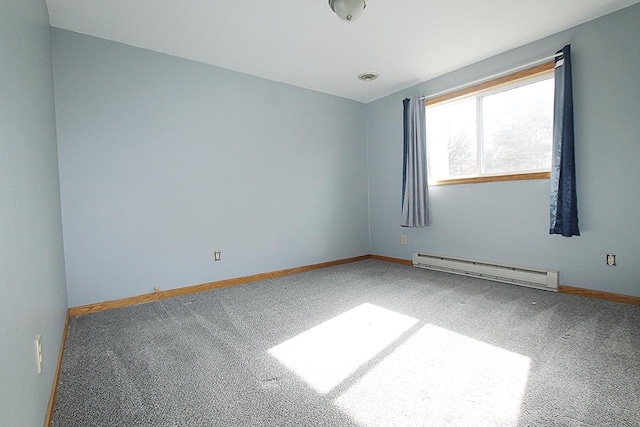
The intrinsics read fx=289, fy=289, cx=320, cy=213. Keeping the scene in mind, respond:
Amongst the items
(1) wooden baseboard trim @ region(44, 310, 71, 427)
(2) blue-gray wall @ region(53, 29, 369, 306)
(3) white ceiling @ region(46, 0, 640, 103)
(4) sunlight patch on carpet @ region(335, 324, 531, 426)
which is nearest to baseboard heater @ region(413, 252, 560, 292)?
(2) blue-gray wall @ region(53, 29, 369, 306)

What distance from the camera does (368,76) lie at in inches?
134

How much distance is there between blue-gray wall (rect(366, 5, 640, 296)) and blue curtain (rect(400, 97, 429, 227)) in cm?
37

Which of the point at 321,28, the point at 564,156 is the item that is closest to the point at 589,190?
the point at 564,156

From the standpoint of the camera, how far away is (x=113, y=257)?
250 centimetres

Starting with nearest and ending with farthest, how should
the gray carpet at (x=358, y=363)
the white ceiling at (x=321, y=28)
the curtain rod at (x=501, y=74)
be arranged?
the gray carpet at (x=358, y=363) → the white ceiling at (x=321, y=28) → the curtain rod at (x=501, y=74)

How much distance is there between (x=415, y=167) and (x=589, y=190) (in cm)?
164

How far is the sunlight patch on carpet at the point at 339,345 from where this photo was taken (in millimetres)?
1486

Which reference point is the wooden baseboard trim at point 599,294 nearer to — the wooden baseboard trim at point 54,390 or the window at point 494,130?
the window at point 494,130

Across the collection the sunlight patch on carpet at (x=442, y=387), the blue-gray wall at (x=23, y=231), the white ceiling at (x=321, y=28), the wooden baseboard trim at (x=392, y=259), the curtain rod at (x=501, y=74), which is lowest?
the sunlight patch on carpet at (x=442, y=387)

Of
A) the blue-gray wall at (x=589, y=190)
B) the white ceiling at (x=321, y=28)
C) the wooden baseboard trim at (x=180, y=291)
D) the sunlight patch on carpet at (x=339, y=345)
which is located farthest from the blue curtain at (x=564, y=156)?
the wooden baseboard trim at (x=180, y=291)

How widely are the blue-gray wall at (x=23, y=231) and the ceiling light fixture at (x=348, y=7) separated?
170 centimetres

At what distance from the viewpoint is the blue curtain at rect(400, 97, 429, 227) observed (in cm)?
357

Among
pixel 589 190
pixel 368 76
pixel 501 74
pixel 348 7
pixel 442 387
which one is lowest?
pixel 442 387

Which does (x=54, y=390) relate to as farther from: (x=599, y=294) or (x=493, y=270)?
(x=599, y=294)
